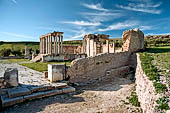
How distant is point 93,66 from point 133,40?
6158mm

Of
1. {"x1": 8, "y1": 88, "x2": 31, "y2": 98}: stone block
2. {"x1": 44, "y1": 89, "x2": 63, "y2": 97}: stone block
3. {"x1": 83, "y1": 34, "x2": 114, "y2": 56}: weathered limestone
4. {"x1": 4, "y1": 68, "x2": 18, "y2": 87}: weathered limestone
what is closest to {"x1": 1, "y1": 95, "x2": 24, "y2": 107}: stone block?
{"x1": 8, "y1": 88, "x2": 31, "y2": 98}: stone block

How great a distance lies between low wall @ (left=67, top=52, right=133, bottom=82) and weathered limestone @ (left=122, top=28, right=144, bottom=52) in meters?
1.73

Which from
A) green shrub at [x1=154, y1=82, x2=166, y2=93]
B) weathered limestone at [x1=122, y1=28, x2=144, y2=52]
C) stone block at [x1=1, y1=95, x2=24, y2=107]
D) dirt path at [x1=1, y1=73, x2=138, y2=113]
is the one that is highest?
weathered limestone at [x1=122, y1=28, x2=144, y2=52]

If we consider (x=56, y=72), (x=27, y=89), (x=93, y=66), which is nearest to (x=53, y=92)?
(x=27, y=89)

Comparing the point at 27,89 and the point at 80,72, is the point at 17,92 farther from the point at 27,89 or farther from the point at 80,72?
the point at 80,72

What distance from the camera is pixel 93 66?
974 cm

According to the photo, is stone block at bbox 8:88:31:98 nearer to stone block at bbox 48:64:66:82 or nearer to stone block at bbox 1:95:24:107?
stone block at bbox 1:95:24:107

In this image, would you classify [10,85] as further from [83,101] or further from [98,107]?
[98,107]

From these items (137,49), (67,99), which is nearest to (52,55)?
(137,49)

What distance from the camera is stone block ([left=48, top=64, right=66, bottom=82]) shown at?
26.8ft

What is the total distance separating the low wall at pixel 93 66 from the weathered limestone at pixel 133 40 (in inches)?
68.3

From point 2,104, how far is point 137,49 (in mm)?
13009

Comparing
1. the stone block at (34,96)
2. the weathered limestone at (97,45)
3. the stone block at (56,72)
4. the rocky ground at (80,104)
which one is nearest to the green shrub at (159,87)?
the rocky ground at (80,104)

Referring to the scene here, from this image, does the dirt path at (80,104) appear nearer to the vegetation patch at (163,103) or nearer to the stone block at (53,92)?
the stone block at (53,92)
